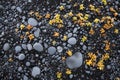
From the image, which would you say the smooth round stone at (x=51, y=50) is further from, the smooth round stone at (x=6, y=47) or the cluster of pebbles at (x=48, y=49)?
the smooth round stone at (x=6, y=47)

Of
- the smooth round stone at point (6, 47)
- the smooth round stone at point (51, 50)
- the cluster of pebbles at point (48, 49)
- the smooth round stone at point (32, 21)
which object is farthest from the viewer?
the smooth round stone at point (32, 21)

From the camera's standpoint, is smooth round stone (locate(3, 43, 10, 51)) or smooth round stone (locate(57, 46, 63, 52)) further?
smooth round stone (locate(3, 43, 10, 51))

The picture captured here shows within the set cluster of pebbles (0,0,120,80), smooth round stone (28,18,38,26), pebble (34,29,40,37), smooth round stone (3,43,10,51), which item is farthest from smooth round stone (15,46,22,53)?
smooth round stone (28,18,38,26)

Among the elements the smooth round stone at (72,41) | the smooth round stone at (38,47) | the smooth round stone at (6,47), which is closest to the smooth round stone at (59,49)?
the smooth round stone at (72,41)

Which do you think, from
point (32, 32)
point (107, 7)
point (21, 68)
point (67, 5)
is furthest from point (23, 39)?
point (107, 7)

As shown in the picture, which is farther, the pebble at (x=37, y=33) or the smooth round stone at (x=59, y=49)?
the pebble at (x=37, y=33)

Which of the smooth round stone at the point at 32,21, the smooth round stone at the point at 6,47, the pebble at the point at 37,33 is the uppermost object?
the smooth round stone at the point at 32,21

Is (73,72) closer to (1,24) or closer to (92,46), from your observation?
(92,46)

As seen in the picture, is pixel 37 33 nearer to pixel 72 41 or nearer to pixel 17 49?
pixel 17 49

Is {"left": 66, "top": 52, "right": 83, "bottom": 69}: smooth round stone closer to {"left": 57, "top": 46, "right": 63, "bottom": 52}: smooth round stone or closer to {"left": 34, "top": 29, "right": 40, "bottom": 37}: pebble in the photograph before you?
{"left": 57, "top": 46, "right": 63, "bottom": 52}: smooth round stone
